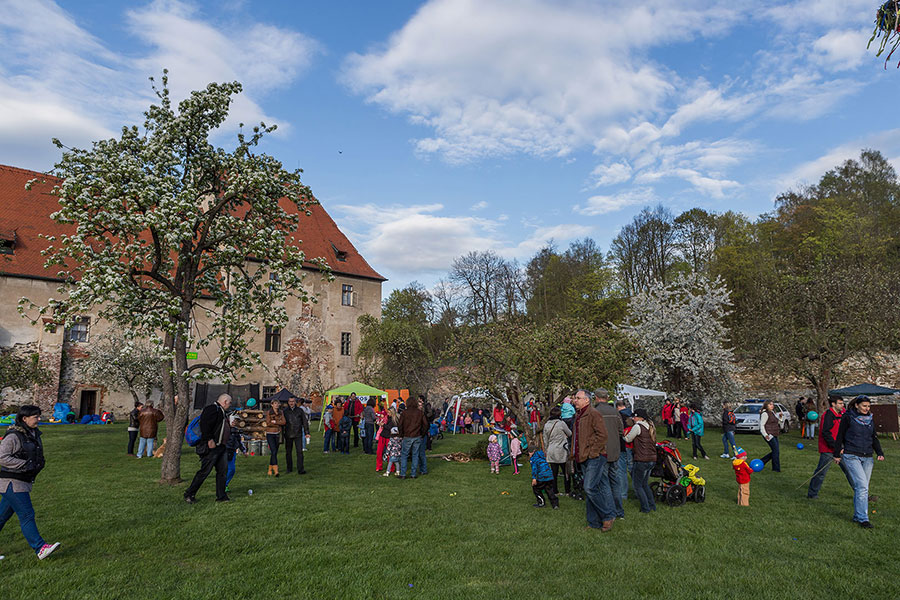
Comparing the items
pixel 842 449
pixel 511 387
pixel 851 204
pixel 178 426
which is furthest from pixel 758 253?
pixel 178 426

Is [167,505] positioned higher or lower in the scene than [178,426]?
lower

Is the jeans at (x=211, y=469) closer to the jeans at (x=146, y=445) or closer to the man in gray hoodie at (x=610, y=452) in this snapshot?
the man in gray hoodie at (x=610, y=452)

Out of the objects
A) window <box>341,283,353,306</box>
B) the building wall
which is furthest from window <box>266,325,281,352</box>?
window <box>341,283,353,306</box>

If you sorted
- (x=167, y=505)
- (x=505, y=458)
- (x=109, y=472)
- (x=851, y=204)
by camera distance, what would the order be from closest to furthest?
(x=167, y=505), (x=109, y=472), (x=505, y=458), (x=851, y=204)

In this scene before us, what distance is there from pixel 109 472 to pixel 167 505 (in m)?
4.97

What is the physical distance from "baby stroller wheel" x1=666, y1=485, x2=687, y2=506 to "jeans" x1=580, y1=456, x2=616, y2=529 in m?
2.15

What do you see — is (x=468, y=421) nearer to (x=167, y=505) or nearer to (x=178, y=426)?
(x=178, y=426)

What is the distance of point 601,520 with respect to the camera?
780cm

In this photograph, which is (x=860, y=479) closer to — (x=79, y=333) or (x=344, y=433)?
(x=344, y=433)

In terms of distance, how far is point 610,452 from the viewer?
798 cm

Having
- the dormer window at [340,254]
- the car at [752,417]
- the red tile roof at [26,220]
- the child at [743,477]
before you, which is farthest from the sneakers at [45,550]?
the dormer window at [340,254]

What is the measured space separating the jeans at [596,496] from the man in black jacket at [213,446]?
601 cm

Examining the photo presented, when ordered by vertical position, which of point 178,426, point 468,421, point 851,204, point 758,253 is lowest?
point 468,421

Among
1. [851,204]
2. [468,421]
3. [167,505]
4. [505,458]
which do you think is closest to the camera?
[167,505]
